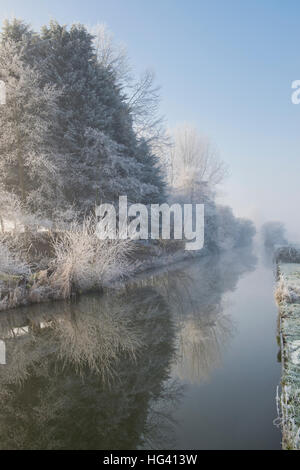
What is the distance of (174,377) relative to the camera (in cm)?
348

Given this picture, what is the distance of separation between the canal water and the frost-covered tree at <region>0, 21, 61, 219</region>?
19.9 feet

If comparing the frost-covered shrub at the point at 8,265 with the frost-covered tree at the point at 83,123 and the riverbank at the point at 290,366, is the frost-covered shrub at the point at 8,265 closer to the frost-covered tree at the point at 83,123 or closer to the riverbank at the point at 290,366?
the frost-covered tree at the point at 83,123

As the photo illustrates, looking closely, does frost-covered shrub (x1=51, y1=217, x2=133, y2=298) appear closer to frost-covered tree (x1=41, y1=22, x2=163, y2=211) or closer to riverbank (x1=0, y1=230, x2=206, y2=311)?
riverbank (x1=0, y1=230, x2=206, y2=311)

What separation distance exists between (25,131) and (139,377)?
10.2 m

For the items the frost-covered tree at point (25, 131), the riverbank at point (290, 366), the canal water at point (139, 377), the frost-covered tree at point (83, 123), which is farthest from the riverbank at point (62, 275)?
the riverbank at point (290, 366)

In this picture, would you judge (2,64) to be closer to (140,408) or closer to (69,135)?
(69,135)

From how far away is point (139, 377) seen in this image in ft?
11.6

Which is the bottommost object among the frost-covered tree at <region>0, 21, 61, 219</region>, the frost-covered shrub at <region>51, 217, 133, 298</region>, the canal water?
the canal water

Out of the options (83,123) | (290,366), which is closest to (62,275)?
(290,366)

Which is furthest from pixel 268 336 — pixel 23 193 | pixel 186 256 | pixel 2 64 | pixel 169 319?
pixel 186 256

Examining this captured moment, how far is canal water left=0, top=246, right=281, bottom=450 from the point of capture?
249 centimetres

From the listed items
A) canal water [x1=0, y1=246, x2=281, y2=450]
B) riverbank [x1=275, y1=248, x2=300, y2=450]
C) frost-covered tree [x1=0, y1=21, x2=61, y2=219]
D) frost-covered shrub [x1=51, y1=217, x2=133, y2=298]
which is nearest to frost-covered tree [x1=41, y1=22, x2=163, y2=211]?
frost-covered tree [x1=0, y1=21, x2=61, y2=219]

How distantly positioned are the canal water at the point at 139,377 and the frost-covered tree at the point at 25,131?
6.06 meters
